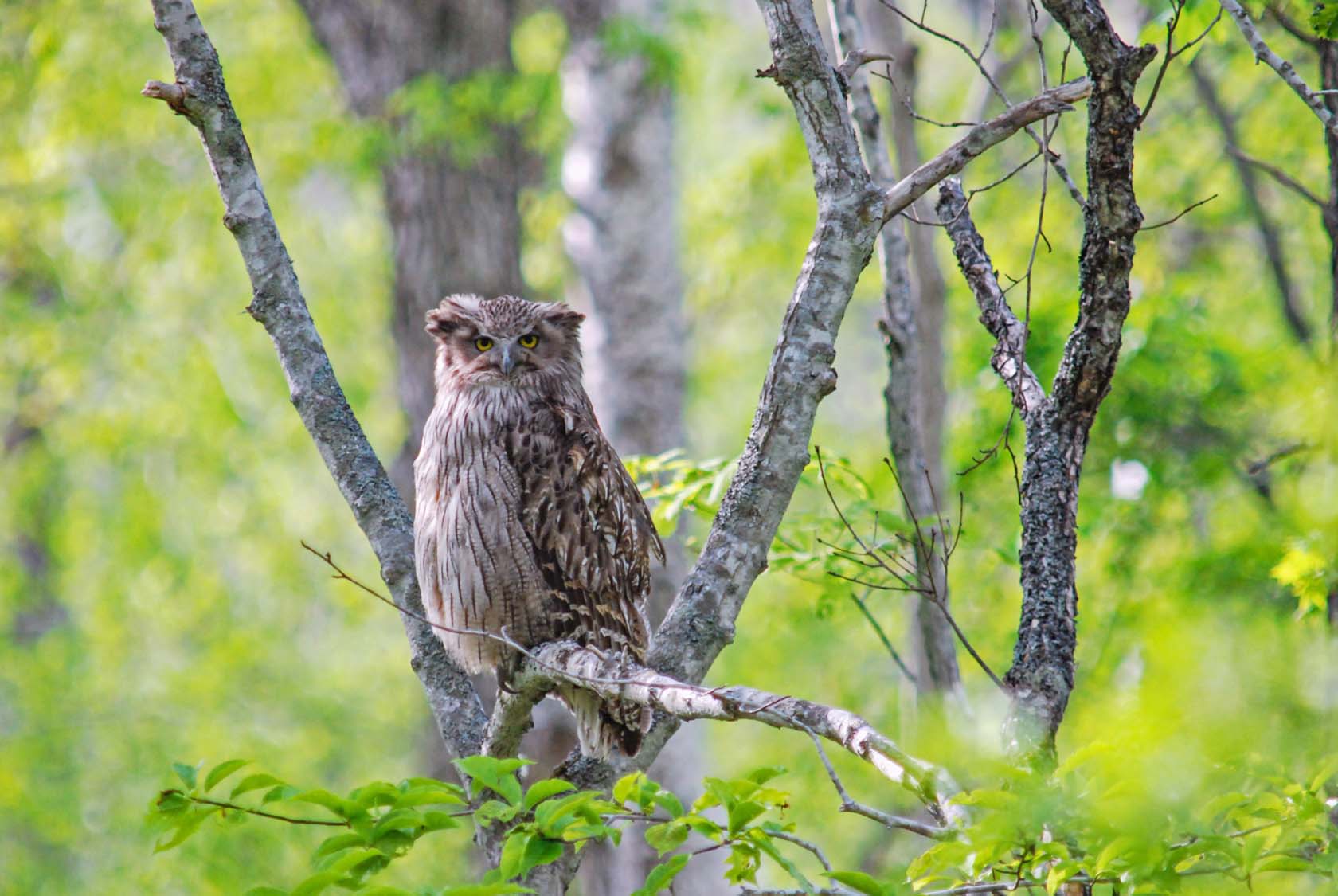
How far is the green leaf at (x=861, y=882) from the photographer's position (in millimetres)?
2094

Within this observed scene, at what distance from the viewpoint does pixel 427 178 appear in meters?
7.17

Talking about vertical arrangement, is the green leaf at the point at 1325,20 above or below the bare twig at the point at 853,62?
above

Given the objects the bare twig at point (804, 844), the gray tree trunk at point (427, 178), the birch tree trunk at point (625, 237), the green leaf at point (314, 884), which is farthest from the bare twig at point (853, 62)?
the gray tree trunk at point (427, 178)

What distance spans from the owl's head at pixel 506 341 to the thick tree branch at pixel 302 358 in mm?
742

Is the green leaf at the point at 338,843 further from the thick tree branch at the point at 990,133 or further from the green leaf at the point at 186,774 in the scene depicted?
the thick tree branch at the point at 990,133

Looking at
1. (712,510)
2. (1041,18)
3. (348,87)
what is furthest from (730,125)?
(712,510)

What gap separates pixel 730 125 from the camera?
74.2 ft

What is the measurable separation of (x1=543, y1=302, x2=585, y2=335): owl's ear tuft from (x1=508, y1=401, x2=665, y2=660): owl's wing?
544mm

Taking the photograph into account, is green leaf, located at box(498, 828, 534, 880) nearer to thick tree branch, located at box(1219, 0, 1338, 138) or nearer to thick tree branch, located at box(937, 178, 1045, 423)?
thick tree branch, located at box(937, 178, 1045, 423)

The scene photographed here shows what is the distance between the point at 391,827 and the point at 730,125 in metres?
21.5

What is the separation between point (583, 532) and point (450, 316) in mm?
1047

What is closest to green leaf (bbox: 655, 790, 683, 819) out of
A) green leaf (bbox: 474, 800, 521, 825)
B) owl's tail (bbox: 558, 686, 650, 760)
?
green leaf (bbox: 474, 800, 521, 825)

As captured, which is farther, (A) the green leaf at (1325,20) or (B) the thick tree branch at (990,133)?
(A) the green leaf at (1325,20)

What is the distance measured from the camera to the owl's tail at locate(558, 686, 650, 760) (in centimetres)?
336
